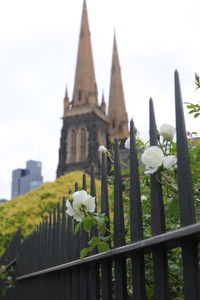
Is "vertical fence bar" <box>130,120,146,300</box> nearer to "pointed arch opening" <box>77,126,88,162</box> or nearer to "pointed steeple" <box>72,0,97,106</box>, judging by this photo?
"pointed arch opening" <box>77,126,88,162</box>

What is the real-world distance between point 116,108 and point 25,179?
95.8 meters

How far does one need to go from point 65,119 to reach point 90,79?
5.58m

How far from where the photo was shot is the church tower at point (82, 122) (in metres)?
49.5

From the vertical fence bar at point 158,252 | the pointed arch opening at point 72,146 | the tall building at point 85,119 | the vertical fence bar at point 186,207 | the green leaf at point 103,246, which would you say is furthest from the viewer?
the pointed arch opening at point 72,146

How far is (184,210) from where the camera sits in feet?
3.35

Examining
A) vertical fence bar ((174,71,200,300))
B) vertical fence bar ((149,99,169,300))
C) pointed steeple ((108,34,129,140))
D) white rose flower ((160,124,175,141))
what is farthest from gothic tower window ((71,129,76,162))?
vertical fence bar ((174,71,200,300))

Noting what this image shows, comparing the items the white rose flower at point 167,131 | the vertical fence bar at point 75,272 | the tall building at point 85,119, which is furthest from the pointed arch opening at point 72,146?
the white rose flower at point 167,131

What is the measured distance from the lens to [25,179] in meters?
146

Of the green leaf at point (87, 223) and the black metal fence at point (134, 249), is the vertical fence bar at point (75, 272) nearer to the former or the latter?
the black metal fence at point (134, 249)

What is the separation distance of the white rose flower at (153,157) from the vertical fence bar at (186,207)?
0.09 metres

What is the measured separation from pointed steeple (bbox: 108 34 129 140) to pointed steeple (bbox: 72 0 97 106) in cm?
364

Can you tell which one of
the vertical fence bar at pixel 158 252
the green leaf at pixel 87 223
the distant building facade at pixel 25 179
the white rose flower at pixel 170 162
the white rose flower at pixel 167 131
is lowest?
the vertical fence bar at pixel 158 252

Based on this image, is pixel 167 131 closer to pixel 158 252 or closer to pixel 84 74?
pixel 158 252

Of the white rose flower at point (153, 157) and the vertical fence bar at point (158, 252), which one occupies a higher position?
the white rose flower at point (153, 157)
